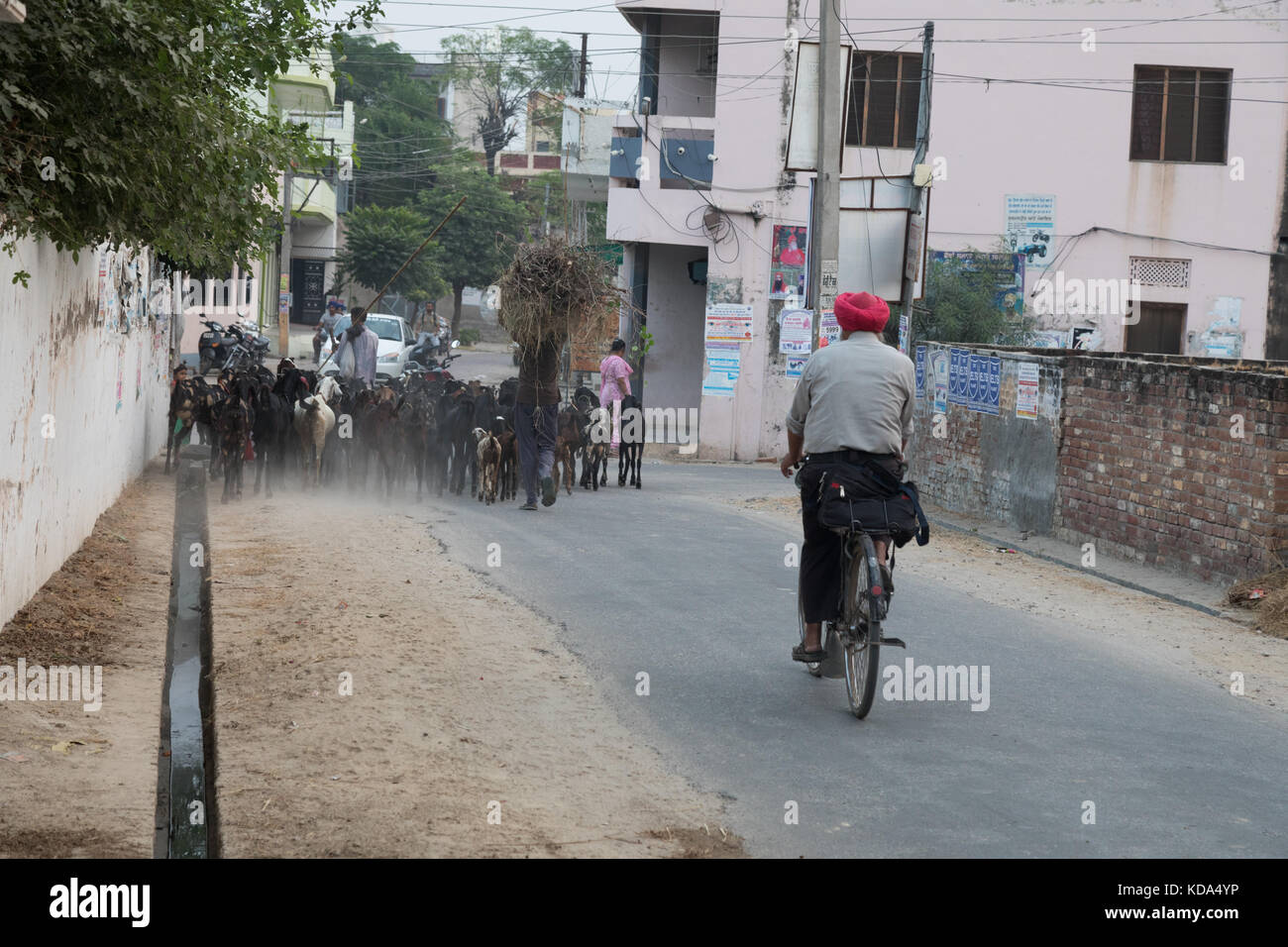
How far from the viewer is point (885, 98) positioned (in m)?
27.2

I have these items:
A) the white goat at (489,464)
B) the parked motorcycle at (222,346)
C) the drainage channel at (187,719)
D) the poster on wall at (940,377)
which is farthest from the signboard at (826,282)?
the parked motorcycle at (222,346)

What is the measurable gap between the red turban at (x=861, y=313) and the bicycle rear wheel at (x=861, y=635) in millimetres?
1182

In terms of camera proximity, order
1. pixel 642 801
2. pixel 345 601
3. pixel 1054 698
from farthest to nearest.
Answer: pixel 345 601, pixel 1054 698, pixel 642 801

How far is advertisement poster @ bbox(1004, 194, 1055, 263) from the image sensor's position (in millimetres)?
27156

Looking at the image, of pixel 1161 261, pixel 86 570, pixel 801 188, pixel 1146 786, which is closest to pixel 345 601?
pixel 86 570

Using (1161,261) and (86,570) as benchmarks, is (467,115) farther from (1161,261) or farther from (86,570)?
(86,570)

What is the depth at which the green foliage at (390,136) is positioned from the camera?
75000 millimetres

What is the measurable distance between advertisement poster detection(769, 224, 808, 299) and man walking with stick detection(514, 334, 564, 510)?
1184cm

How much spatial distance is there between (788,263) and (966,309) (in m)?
3.37

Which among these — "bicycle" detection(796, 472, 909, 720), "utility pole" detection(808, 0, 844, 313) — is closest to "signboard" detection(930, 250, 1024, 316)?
"utility pole" detection(808, 0, 844, 313)

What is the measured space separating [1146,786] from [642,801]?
7.07ft

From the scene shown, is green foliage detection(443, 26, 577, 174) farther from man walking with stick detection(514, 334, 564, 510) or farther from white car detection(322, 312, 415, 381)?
man walking with stick detection(514, 334, 564, 510)

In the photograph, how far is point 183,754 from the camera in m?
7.27

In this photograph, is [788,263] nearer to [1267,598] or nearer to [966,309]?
[966,309]
